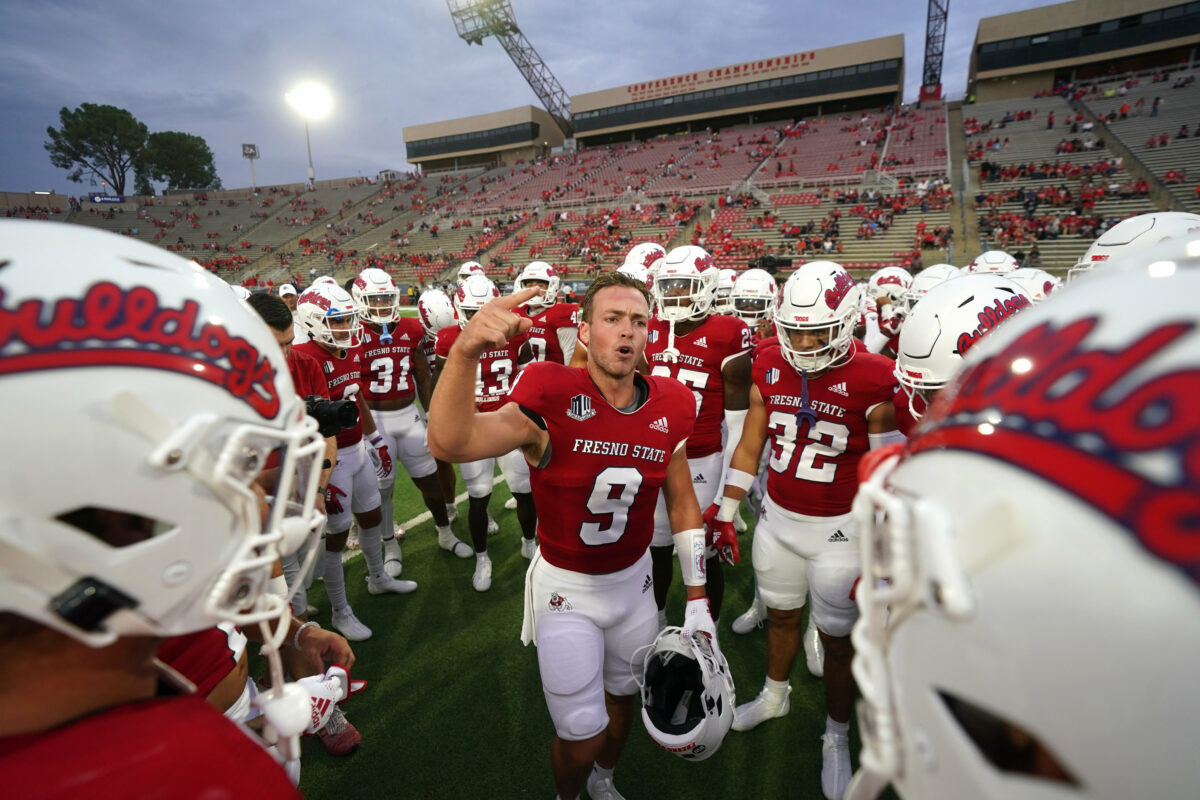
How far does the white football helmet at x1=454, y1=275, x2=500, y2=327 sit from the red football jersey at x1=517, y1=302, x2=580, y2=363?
1.86ft

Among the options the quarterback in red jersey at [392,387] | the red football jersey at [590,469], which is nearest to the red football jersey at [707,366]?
the red football jersey at [590,469]

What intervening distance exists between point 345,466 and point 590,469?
2828mm

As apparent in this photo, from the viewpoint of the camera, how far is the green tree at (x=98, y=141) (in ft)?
176

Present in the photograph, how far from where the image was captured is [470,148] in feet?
187

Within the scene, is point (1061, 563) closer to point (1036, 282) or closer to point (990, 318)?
point (990, 318)

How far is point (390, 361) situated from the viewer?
5.78 m

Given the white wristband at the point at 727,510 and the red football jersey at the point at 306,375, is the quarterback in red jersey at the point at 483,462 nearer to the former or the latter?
the red football jersey at the point at 306,375

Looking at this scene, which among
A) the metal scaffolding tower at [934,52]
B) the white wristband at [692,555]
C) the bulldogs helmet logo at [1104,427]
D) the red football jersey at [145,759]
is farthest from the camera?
the metal scaffolding tower at [934,52]

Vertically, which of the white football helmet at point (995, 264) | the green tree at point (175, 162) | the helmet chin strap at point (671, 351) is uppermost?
the green tree at point (175, 162)


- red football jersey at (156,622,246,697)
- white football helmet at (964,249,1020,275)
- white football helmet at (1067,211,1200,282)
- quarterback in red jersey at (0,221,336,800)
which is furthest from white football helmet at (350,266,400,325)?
white football helmet at (964,249,1020,275)

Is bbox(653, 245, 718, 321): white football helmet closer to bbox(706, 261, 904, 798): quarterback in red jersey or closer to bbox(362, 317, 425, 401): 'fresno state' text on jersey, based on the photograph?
bbox(706, 261, 904, 798): quarterback in red jersey

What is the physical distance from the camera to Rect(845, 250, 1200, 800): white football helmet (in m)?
0.68

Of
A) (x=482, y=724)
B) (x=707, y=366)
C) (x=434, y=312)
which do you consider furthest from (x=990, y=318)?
(x=434, y=312)

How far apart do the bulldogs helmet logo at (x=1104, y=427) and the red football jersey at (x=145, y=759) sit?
135cm
